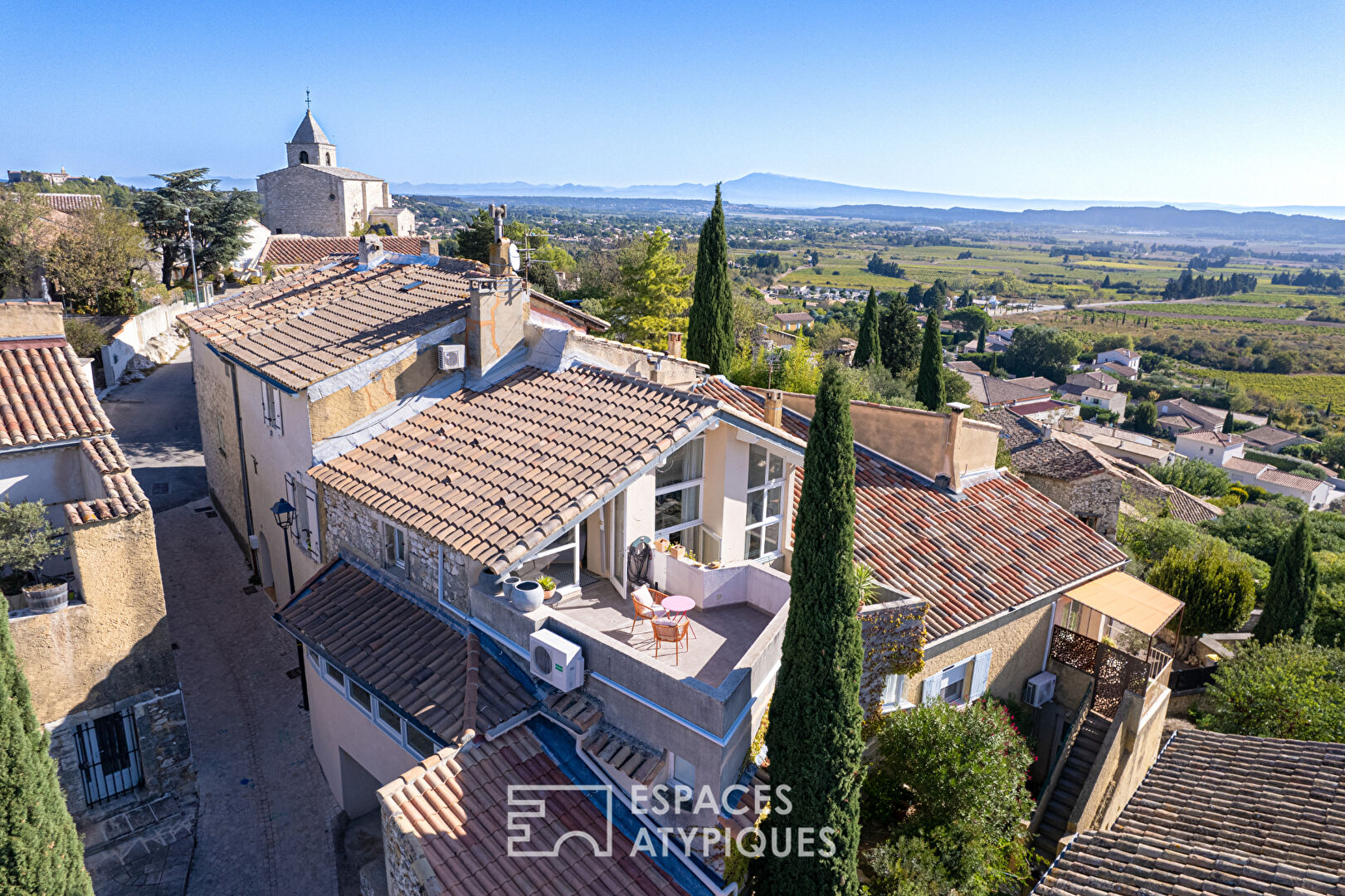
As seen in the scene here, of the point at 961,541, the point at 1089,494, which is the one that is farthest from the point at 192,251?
the point at 1089,494

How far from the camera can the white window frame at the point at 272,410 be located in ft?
53.4

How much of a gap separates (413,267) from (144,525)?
9591 mm

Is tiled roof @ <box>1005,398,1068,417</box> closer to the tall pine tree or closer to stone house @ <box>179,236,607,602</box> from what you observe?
the tall pine tree

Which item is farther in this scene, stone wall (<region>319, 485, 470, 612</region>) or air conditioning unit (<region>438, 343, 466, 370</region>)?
air conditioning unit (<region>438, 343, 466, 370</region>)

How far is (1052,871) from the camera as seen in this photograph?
36.1ft

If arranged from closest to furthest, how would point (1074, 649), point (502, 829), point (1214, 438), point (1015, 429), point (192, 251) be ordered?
point (502, 829), point (1074, 649), point (1015, 429), point (192, 251), point (1214, 438)

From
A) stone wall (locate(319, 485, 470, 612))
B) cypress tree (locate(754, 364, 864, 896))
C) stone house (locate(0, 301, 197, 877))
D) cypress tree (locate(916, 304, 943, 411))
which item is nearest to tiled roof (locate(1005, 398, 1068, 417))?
cypress tree (locate(916, 304, 943, 411))

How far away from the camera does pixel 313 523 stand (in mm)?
15828

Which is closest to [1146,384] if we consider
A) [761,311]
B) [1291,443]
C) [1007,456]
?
[1291,443]

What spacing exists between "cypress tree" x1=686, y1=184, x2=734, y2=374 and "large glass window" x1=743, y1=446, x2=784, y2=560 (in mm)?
17704

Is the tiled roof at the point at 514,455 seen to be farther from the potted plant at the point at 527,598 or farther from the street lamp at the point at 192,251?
the street lamp at the point at 192,251

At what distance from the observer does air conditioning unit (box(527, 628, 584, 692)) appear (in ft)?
34.0

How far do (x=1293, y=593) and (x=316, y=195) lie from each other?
77.5 m

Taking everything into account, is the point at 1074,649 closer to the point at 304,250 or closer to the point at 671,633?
the point at 671,633
